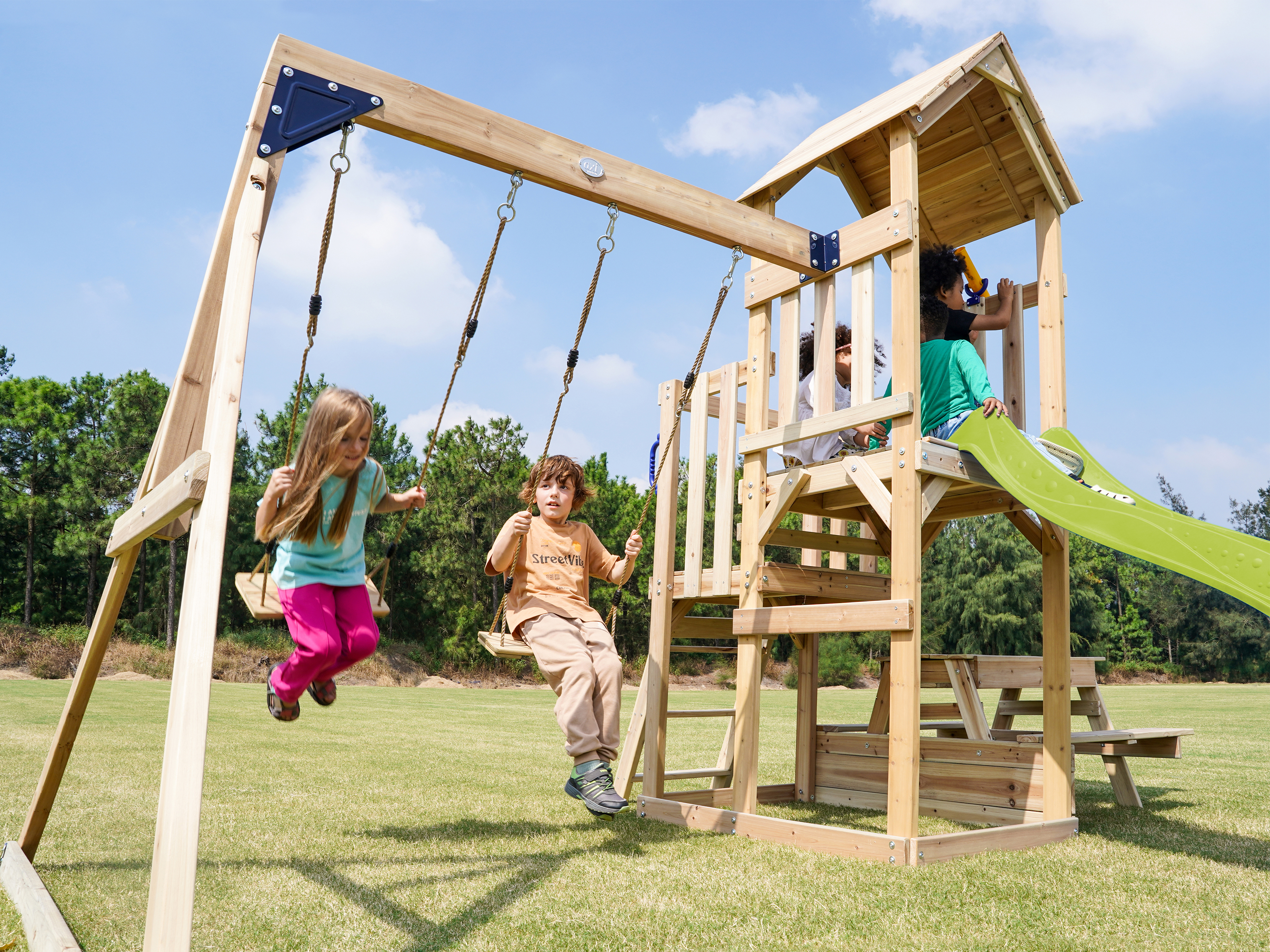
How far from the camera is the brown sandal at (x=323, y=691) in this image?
4.41 m

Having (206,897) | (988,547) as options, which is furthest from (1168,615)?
(206,897)

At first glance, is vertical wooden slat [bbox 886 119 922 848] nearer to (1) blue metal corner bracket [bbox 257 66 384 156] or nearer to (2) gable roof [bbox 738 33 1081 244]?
(2) gable roof [bbox 738 33 1081 244]

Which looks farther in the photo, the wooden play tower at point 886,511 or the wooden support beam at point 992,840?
the wooden play tower at point 886,511

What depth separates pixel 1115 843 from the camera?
477 centimetres

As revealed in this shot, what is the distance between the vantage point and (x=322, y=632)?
4.12m

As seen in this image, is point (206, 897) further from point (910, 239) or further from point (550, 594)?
point (910, 239)

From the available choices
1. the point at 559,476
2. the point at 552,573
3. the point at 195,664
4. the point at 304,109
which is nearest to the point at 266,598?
the point at 552,573

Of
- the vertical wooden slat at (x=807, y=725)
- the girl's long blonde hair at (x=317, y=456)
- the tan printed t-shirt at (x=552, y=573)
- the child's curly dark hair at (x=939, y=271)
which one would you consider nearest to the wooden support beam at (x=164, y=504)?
the girl's long blonde hair at (x=317, y=456)

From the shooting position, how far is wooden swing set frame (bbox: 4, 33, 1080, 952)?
8.88 ft

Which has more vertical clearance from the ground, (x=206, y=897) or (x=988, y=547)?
(x=988, y=547)

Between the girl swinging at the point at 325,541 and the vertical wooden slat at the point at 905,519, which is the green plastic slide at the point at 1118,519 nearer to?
the vertical wooden slat at the point at 905,519

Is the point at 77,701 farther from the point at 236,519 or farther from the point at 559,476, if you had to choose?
the point at 236,519

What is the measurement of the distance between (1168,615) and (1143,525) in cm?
5404

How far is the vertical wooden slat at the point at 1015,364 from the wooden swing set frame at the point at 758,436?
17 mm
